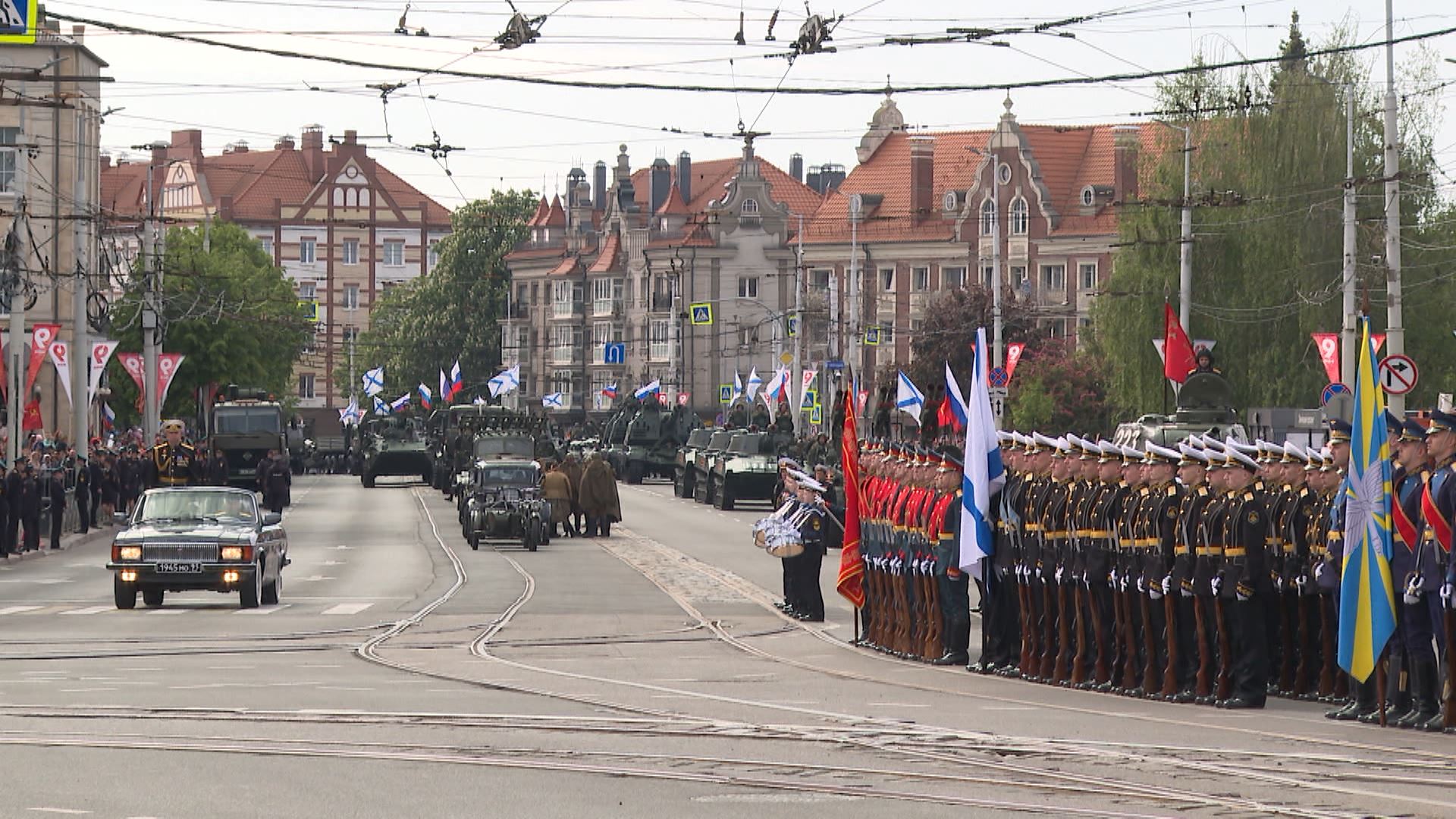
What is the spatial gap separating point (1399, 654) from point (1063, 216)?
85802 mm

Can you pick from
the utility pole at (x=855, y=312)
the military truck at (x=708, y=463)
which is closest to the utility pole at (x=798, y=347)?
the utility pole at (x=855, y=312)

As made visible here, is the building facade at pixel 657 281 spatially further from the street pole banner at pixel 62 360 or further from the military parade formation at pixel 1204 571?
the military parade formation at pixel 1204 571

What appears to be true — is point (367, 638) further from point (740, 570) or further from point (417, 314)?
point (417, 314)

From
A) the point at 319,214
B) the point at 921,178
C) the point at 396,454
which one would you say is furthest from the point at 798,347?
the point at 319,214

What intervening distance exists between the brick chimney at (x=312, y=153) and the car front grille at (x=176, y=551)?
127m

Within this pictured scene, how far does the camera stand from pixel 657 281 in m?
125

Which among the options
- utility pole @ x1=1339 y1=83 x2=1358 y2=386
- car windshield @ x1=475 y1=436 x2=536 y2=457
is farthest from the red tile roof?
Answer: utility pole @ x1=1339 y1=83 x2=1358 y2=386

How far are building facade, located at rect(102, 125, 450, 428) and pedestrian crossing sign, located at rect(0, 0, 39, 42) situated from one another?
398 ft

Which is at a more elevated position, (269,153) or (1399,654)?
(269,153)

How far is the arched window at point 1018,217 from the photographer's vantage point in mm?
100812

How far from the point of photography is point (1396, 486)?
15.4 meters

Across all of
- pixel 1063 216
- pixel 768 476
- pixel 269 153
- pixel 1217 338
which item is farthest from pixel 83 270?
pixel 269 153

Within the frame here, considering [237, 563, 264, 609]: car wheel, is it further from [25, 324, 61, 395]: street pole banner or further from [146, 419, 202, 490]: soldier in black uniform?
[25, 324, 61, 395]: street pole banner

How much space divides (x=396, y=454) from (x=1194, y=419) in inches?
1671
